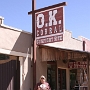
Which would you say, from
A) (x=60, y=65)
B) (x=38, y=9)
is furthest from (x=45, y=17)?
(x=60, y=65)

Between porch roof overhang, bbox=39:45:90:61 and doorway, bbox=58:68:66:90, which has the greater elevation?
porch roof overhang, bbox=39:45:90:61

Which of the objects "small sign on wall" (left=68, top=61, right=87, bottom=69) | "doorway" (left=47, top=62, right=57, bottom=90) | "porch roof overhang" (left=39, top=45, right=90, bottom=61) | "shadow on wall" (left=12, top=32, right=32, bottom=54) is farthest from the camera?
"small sign on wall" (left=68, top=61, right=87, bottom=69)

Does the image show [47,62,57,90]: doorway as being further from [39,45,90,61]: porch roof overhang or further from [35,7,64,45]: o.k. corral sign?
[35,7,64,45]: o.k. corral sign

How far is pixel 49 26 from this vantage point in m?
13.1

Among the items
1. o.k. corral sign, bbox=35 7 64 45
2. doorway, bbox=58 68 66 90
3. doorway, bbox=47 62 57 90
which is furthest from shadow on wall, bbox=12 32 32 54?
doorway, bbox=58 68 66 90

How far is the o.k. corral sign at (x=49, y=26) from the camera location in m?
12.7

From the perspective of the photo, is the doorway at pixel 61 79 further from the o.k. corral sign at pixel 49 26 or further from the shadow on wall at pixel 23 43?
the o.k. corral sign at pixel 49 26

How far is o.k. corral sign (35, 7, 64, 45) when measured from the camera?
12711 millimetres

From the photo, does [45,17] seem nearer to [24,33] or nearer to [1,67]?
[24,33]

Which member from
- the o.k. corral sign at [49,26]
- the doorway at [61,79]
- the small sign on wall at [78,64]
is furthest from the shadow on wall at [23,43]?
the doorway at [61,79]

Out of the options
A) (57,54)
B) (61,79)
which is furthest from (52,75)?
(57,54)

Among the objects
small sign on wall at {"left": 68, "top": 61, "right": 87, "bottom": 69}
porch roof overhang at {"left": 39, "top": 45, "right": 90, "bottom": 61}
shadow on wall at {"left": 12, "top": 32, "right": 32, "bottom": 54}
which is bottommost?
small sign on wall at {"left": 68, "top": 61, "right": 87, "bottom": 69}

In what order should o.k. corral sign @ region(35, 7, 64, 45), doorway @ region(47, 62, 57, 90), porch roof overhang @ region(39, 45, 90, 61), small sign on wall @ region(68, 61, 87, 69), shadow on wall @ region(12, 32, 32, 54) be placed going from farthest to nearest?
1. small sign on wall @ region(68, 61, 87, 69)
2. doorway @ region(47, 62, 57, 90)
3. porch roof overhang @ region(39, 45, 90, 61)
4. shadow on wall @ region(12, 32, 32, 54)
5. o.k. corral sign @ region(35, 7, 64, 45)

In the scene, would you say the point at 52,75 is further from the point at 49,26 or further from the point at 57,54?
the point at 49,26
